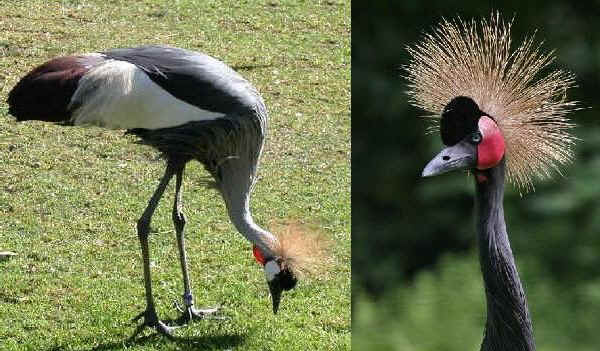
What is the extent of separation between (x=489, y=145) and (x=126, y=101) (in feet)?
4.95

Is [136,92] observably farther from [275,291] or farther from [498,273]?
[498,273]

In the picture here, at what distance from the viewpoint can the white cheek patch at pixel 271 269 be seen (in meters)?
2.96

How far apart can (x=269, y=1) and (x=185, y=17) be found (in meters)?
0.73

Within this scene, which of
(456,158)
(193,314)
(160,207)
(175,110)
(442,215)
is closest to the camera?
(456,158)

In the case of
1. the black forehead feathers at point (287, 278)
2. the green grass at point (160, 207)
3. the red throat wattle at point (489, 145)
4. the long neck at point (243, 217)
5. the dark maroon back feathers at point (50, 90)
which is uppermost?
the red throat wattle at point (489, 145)

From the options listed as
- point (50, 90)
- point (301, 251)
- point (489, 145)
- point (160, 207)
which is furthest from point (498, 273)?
point (160, 207)

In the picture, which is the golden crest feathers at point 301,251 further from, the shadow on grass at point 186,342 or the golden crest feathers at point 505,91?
the golden crest feathers at point 505,91

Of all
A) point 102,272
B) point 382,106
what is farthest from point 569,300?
point 102,272

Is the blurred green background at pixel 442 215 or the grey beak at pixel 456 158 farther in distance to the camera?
the blurred green background at pixel 442 215

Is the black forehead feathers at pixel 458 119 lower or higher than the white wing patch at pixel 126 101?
higher

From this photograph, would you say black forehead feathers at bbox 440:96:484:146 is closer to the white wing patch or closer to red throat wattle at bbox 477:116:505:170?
red throat wattle at bbox 477:116:505:170

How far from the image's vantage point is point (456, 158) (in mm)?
1708

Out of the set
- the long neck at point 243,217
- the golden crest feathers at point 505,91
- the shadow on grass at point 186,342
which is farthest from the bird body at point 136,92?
the golden crest feathers at point 505,91

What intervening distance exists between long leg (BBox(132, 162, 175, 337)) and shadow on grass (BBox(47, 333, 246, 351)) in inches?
1.3
